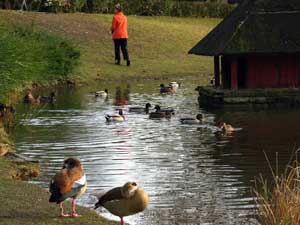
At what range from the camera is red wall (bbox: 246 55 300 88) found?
33.2 m

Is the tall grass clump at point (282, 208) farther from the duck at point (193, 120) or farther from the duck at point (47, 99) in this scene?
the duck at point (47, 99)

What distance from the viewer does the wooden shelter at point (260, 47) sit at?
32.5 metres

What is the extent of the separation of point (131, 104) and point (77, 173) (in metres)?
19.4

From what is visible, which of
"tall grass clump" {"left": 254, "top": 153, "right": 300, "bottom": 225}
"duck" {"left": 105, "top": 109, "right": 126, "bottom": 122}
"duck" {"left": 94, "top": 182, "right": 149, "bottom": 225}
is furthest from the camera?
"duck" {"left": 105, "top": 109, "right": 126, "bottom": 122}

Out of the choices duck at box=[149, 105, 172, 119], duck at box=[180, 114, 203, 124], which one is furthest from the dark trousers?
duck at box=[180, 114, 203, 124]

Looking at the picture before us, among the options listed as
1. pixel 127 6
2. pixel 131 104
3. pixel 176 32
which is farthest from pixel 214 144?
pixel 127 6

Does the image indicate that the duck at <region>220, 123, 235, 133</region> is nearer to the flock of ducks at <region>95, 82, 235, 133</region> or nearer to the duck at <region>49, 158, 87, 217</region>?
the flock of ducks at <region>95, 82, 235, 133</region>

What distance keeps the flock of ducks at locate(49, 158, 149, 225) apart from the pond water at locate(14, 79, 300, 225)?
1.60m

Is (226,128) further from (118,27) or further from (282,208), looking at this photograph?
(118,27)

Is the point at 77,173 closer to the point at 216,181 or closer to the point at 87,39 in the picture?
the point at 216,181

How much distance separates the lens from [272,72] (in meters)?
33.2

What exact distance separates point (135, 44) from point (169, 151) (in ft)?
102

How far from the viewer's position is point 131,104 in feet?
108

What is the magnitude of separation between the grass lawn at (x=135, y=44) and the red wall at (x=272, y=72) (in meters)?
10.3
